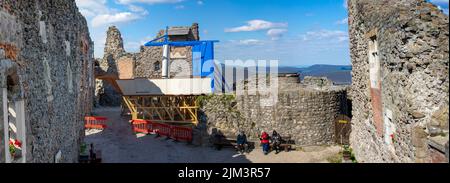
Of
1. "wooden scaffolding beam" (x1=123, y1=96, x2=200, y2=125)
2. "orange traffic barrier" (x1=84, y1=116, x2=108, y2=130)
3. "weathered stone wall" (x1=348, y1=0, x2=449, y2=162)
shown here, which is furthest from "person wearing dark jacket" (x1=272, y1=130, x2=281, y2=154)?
"orange traffic barrier" (x1=84, y1=116, x2=108, y2=130)

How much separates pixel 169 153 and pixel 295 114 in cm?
530

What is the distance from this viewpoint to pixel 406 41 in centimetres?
589

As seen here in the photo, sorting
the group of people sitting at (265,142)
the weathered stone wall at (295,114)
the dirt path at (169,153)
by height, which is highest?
the weathered stone wall at (295,114)

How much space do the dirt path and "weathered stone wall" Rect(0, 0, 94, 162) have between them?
310cm

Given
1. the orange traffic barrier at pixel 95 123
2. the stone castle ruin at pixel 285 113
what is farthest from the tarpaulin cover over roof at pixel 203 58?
the orange traffic barrier at pixel 95 123

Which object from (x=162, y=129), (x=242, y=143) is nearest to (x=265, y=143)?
(x=242, y=143)

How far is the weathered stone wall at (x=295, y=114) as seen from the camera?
1530 centimetres

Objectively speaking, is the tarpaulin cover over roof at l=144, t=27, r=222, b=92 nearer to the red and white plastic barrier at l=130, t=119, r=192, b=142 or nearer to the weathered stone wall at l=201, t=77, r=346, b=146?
the red and white plastic barrier at l=130, t=119, r=192, b=142

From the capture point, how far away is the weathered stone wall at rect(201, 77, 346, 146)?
15.3m

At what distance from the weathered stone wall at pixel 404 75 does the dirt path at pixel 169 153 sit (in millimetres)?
5175

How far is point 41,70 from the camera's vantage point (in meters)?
7.04

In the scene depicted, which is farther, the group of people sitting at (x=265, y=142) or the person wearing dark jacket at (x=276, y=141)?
the person wearing dark jacket at (x=276, y=141)

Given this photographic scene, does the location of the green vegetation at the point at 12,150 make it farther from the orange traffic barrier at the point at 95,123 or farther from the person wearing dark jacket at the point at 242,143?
the orange traffic barrier at the point at 95,123

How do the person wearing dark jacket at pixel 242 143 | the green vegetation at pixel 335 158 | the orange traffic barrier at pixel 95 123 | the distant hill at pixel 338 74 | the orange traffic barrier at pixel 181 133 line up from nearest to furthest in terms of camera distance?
the green vegetation at pixel 335 158, the person wearing dark jacket at pixel 242 143, the orange traffic barrier at pixel 181 133, the orange traffic barrier at pixel 95 123, the distant hill at pixel 338 74
